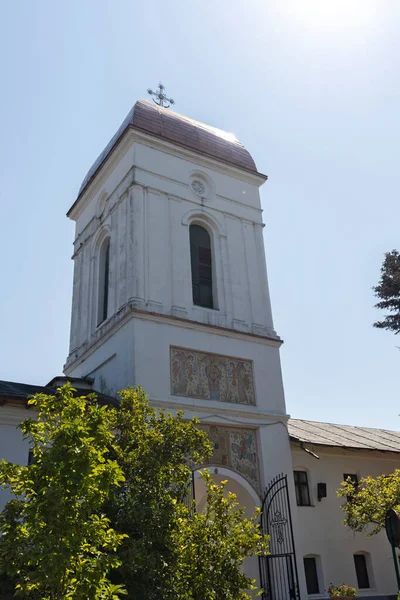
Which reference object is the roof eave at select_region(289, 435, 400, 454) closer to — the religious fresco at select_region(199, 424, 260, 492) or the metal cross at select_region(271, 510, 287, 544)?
the religious fresco at select_region(199, 424, 260, 492)

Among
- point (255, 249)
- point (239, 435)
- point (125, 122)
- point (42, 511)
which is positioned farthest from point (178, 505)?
point (125, 122)

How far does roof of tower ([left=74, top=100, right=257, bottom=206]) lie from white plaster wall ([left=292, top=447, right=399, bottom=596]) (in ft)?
36.5

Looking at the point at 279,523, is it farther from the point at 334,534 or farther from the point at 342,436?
the point at 342,436

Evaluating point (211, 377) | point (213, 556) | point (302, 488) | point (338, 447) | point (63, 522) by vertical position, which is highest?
point (211, 377)

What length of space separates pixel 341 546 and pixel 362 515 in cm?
292

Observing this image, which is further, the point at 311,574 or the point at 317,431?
the point at 317,431

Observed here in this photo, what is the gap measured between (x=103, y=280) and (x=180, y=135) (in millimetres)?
6004

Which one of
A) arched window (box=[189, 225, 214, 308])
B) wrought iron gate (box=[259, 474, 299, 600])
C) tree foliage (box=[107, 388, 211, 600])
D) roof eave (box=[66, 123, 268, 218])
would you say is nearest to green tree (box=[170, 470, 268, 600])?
tree foliage (box=[107, 388, 211, 600])

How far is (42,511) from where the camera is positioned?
21.2 ft

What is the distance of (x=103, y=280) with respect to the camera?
20.0m

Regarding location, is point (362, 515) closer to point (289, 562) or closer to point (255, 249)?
point (289, 562)

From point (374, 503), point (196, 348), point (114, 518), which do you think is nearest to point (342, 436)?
point (374, 503)

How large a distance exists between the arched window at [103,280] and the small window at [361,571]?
39.0ft

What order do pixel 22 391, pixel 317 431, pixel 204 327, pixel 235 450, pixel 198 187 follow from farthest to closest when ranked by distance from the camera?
pixel 317 431, pixel 198 187, pixel 204 327, pixel 235 450, pixel 22 391
